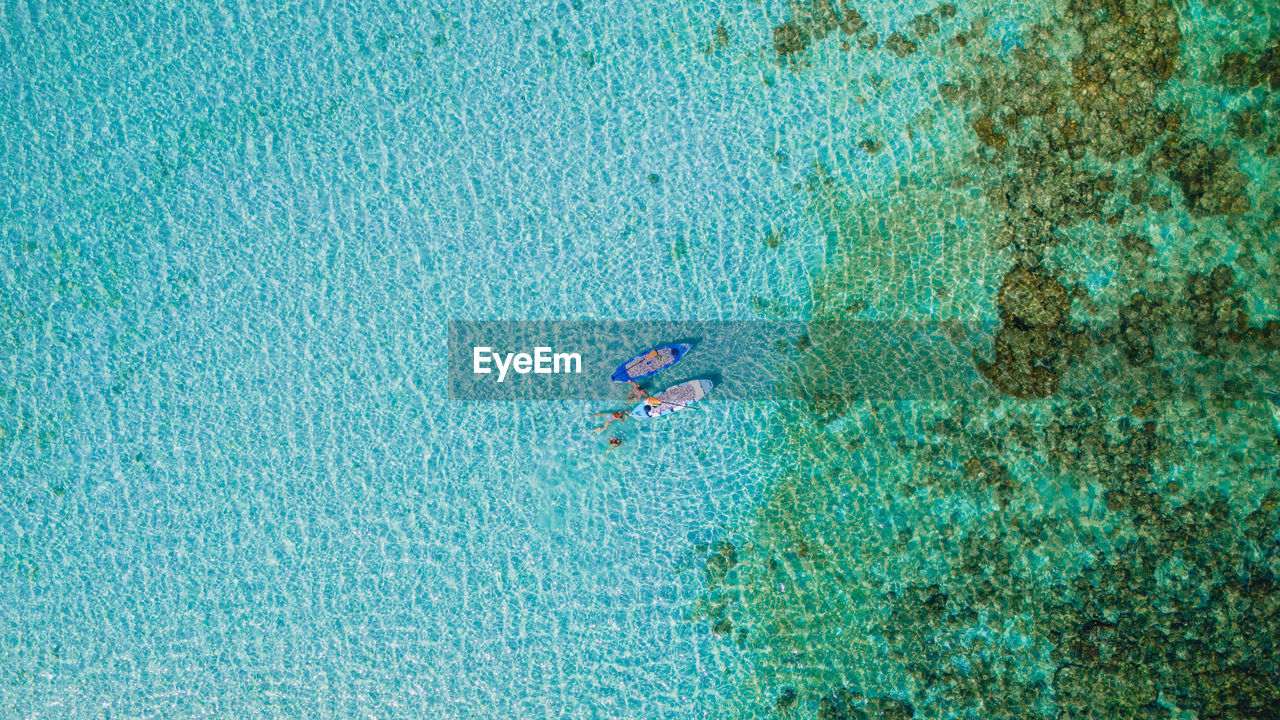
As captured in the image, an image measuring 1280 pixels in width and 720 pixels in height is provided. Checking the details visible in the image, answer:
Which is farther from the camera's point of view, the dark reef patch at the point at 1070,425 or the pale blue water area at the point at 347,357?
the pale blue water area at the point at 347,357

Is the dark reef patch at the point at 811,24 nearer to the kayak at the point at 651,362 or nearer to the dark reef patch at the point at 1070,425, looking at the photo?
the dark reef patch at the point at 1070,425

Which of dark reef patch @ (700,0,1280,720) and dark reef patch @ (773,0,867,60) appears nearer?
dark reef patch @ (700,0,1280,720)

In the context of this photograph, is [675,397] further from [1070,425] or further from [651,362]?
[1070,425]

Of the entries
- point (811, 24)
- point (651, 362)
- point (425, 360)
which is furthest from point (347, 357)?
point (811, 24)

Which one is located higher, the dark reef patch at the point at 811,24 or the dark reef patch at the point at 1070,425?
the dark reef patch at the point at 811,24

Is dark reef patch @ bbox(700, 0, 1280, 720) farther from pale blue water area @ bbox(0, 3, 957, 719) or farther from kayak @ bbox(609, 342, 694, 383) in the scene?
kayak @ bbox(609, 342, 694, 383)

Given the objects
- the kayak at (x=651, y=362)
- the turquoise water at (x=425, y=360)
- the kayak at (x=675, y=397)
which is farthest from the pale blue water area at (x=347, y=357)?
the kayak at (x=651, y=362)

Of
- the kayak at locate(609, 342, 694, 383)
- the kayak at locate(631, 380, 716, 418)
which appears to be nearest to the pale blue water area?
the kayak at locate(631, 380, 716, 418)
